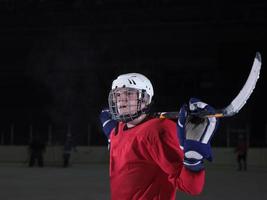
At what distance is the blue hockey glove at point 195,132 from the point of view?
4.82 feet

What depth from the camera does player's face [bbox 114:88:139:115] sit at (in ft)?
6.39

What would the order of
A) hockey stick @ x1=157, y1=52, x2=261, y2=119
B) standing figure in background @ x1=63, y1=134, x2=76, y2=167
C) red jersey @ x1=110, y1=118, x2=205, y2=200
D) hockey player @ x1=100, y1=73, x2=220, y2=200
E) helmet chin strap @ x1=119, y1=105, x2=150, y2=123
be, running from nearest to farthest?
hockey stick @ x1=157, y1=52, x2=261, y2=119 → hockey player @ x1=100, y1=73, x2=220, y2=200 → red jersey @ x1=110, y1=118, x2=205, y2=200 → helmet chin strap @ x1=119, y1=105, x2=150, y2=123 → standing figure in background @ x1=63, y1=134, x2=76, y2=167

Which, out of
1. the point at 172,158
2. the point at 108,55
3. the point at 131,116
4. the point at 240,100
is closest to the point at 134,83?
the point at 131,116

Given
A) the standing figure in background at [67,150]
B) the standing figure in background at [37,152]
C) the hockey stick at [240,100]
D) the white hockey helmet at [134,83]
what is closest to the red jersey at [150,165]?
the white hockey helmet at [134,83]

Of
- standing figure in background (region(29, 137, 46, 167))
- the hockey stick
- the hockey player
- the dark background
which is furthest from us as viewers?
the dark background

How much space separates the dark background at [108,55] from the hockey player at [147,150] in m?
14.8

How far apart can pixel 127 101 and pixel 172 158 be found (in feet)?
1.22

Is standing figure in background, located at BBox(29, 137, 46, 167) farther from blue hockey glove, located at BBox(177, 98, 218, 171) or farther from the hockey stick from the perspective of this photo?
the hockey stick

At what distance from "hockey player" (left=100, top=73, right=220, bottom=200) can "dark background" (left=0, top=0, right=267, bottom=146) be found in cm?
1477

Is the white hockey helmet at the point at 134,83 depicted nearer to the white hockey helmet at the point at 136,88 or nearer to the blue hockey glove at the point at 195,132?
the white hockey helmet at the point at 136,88

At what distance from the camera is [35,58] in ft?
63.8

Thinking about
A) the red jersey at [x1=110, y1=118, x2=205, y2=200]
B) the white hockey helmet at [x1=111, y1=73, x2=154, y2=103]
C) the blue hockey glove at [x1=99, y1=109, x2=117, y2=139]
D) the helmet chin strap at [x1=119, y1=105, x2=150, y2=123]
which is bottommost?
the red jersey at [x1=110, y1=118, x2=205, y2=200]

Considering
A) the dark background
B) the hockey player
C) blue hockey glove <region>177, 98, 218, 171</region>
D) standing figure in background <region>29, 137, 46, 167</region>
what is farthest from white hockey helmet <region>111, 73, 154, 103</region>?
the dark background

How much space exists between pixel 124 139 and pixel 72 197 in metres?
4.37
